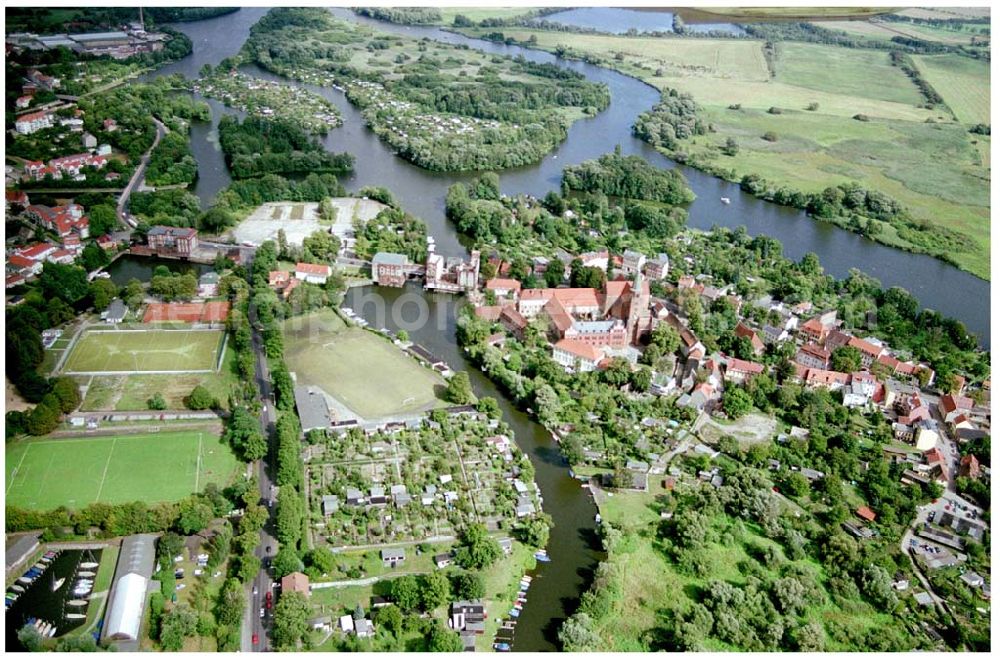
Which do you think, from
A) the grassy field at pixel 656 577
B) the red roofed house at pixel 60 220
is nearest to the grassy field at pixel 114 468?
the grassy field at pixel 656 577

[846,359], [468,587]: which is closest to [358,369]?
[468,587]

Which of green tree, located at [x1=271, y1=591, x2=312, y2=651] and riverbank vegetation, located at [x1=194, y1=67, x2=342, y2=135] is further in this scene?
riverbank vegetation, located at [x1=194, y1=67, x2=342, y2=135]

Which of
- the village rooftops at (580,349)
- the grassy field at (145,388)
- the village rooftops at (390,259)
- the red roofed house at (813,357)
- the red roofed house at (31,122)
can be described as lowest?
the grassy field at (145,388)

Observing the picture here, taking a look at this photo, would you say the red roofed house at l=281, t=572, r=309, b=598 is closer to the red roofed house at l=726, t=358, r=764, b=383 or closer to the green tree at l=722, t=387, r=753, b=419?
the green tree at l=722, t=387, r=753, b=419

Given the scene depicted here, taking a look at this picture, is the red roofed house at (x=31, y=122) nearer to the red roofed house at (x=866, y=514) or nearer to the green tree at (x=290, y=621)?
the green tree at (x=290, y=621)

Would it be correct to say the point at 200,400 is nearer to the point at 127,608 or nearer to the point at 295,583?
the point at 127,608

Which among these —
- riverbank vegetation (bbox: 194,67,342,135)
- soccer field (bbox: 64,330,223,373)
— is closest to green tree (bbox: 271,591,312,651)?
soccer field (bbox: 64,330,223,373)
